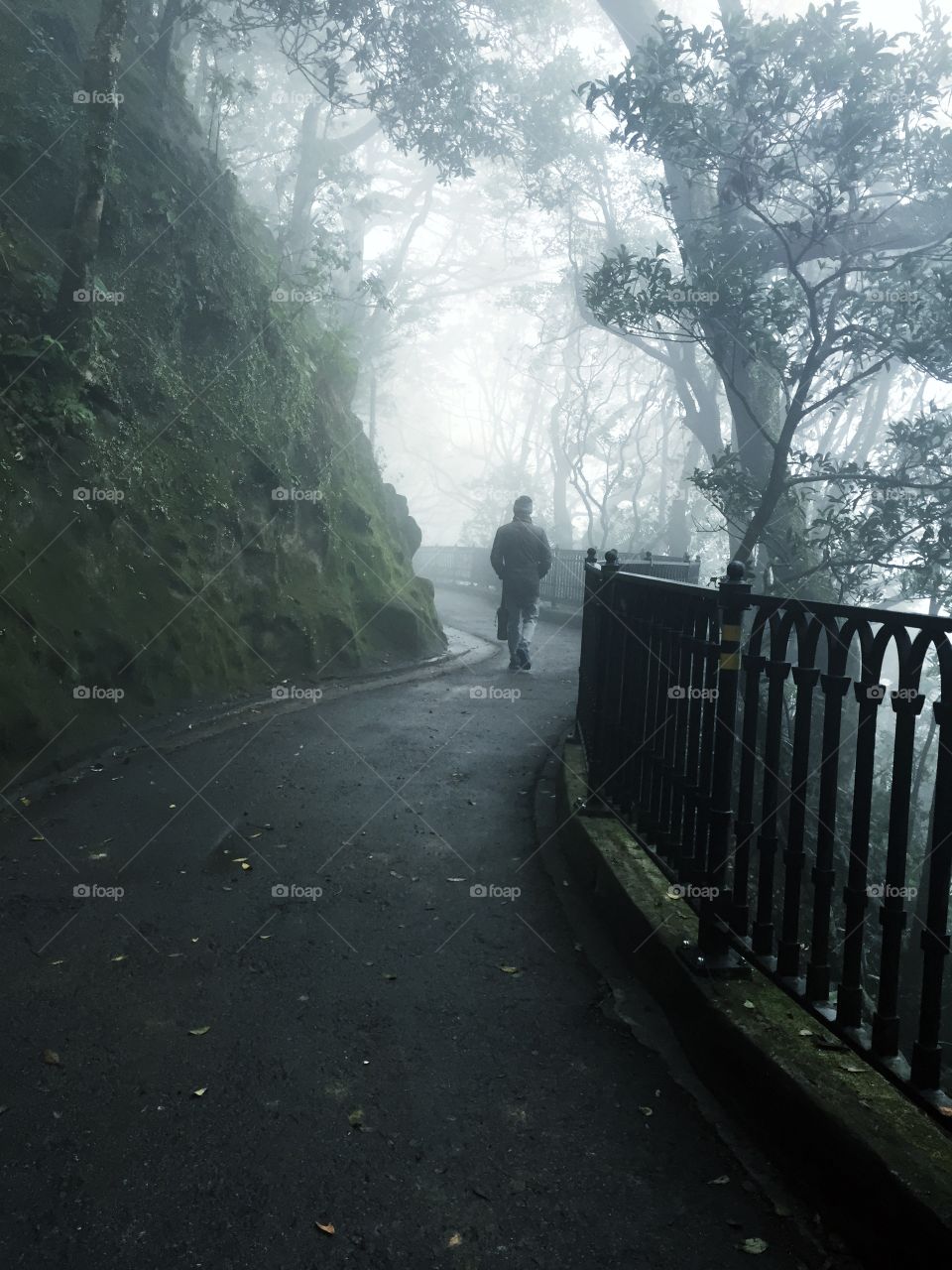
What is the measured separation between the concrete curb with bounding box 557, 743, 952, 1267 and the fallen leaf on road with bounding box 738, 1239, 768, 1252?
0.67 ft

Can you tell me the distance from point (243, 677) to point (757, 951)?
22.6 feet

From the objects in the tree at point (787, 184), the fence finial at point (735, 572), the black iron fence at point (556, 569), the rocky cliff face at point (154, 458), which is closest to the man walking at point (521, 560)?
the black iron fence at point (556, 569)

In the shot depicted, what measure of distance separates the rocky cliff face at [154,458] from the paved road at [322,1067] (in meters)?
1.99

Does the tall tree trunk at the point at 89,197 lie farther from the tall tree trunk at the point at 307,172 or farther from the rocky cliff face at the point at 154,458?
the tall tree trunk at the point at 307,172

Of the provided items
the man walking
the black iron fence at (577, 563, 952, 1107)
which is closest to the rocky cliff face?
the man walking

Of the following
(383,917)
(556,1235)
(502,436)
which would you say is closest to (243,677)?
(383,917)

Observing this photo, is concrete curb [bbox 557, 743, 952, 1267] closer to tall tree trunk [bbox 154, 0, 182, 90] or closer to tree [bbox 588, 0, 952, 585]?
tree [bbox 588, 0, 952, 585]

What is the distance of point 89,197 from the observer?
8.38m

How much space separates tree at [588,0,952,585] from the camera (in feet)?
31.0

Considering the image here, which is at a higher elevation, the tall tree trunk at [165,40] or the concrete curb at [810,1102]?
the tall tree trunk at [165,40]

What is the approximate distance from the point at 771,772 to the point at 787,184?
9.90 meters

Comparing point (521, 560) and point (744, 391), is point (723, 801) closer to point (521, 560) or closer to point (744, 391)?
point (521, 560)

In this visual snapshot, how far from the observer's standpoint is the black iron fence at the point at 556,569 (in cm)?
1647

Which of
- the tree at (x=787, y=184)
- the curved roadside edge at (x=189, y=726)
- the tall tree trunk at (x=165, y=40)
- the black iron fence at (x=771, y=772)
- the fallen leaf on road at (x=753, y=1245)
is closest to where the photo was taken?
the fallen leaf on road at (x=753, y=1245)
